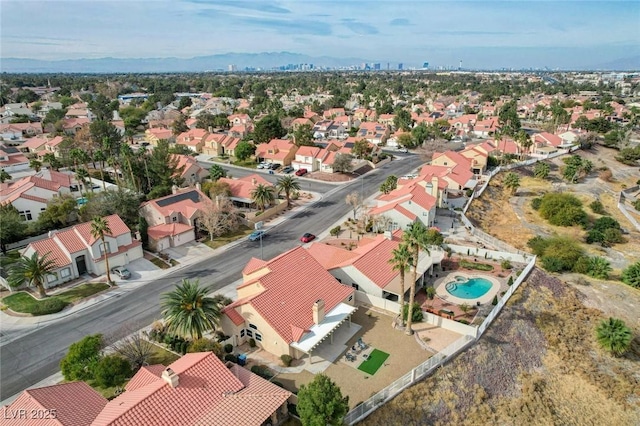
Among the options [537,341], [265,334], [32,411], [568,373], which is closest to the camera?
[32,411]

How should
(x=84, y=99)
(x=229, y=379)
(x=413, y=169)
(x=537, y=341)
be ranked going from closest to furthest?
1. (x=229, y=379)
2. (x=537, y=341)
3. (x=413, y=169)
4. (x=84, y=99)

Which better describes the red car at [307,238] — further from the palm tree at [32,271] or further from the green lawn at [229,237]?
the palm tree at [32,271]

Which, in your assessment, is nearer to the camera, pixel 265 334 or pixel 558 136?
pixel 265 334

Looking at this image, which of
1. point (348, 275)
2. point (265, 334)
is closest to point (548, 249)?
point (348, 275)

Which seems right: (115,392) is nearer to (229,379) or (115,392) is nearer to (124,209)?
(229,379)

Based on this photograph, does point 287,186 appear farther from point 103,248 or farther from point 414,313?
point 414,313

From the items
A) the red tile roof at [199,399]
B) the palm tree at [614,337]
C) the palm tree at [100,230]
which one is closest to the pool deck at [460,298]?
the palm tree at [614,337]
